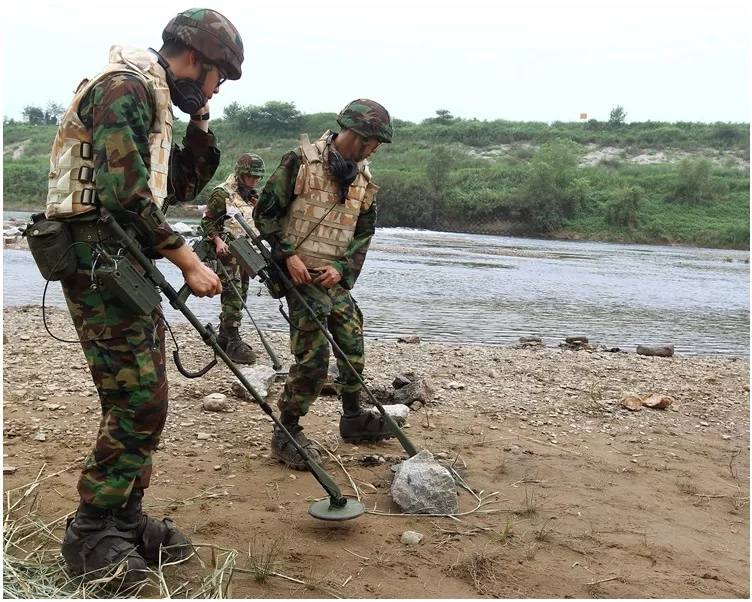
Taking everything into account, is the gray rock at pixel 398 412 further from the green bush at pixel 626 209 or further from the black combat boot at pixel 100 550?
the green bush at pixel 626 209

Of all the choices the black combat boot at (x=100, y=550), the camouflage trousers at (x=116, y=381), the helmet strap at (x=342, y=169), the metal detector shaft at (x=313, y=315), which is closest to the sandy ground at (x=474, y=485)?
the metal detector shaft at (x=313, y=315)

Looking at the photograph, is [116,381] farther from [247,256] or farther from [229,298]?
[229,298]

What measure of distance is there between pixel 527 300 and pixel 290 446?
12.0m

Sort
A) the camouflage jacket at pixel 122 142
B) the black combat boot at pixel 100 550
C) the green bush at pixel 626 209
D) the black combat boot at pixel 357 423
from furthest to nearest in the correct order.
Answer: the green bush at pixel 626 209
the black combat boot at pixel 357 423
the black combat boot at pixel 100 550
the camouflage jacket at pixel 122 142

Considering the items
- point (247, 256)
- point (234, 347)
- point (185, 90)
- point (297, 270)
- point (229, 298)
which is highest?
point (185, 90)

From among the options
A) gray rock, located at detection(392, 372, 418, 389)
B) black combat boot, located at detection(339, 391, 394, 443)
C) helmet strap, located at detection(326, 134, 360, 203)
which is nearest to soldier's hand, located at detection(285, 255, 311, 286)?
helmet strap, located at detection(326, 134, 360, 203)

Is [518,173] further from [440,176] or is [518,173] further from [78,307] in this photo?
[78,307]

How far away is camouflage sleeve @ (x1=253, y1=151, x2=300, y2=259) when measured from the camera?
190 inches

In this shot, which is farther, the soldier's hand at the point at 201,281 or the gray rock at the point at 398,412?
the gray rock at the point at 398,412

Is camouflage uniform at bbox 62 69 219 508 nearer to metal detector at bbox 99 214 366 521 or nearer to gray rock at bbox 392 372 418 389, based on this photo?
metal detector at bbox 99 214 366 521

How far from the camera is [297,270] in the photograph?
4.73m

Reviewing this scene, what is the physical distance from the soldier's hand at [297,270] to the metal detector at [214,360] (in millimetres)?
1321

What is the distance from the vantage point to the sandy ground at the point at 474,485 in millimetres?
3445

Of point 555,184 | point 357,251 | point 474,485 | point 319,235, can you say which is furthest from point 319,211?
point 555,184
